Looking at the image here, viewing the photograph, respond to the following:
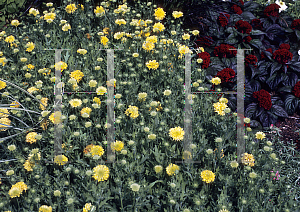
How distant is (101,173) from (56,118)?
69 centimetres

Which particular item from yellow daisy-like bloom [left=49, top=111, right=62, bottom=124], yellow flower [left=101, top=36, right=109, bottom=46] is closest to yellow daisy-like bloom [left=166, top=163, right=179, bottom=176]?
yellow daisy-like bloom [left=49, top=111, right=62, bottom=124]

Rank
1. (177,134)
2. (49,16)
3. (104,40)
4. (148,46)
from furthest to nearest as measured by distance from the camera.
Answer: (49,16) < (104,40) < (148,46) < (177,134)

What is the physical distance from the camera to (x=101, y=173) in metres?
1.91

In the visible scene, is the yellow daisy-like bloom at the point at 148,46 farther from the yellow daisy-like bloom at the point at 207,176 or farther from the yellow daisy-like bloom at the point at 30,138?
the yellow daisy-like bloom at the point at 207,176

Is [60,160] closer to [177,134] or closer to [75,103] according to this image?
[75,103]

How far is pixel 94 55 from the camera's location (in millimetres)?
3113

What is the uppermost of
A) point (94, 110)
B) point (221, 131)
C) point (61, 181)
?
point (94, 110)

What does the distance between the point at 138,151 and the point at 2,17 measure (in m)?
3.39

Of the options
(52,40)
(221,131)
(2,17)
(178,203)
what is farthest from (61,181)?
(2,17)

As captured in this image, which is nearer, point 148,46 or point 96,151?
point 96,151

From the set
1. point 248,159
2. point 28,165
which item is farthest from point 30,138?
point 248,159

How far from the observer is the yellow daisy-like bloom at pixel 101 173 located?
1.91 m

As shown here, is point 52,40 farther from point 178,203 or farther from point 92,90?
point 178,203

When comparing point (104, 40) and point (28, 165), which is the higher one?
point (104, 40)
